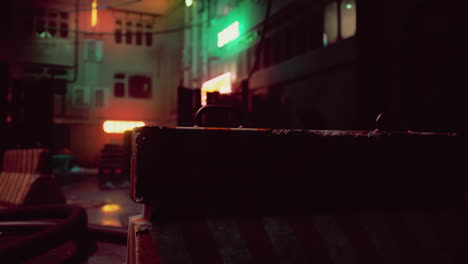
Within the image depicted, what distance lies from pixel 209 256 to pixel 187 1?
17.5 meters

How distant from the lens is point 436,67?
5.57 metres

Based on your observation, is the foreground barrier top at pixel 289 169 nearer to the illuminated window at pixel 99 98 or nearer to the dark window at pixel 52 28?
the illuminated window at pixel 99 98

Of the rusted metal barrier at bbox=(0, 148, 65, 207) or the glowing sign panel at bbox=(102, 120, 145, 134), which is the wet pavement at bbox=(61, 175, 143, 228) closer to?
the rusted metal barrier at bbox=(0, 148, 65, 207)

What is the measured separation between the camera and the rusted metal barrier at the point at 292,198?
1668 millimetres

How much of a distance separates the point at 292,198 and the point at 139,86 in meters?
21.2

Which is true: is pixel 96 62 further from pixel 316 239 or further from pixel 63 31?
pixel 316 239

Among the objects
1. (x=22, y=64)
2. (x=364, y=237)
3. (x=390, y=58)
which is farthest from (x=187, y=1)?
(x=364, y=237)

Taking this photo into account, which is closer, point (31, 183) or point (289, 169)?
point (289, 169)

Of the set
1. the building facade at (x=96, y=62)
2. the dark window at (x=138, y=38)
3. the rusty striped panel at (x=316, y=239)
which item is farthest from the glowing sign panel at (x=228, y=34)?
the rusty striped panel at (x=316, y=239)

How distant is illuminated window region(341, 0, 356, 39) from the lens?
9.27 meters

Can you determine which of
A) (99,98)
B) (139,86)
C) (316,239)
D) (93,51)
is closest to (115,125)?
(99,98)

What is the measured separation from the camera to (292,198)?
1.93m

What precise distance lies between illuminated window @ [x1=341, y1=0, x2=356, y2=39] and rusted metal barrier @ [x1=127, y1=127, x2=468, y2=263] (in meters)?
7.77

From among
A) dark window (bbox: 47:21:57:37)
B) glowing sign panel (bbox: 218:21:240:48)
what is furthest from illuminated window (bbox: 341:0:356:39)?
dark window (bbox: 47:21:57:37)
